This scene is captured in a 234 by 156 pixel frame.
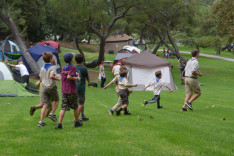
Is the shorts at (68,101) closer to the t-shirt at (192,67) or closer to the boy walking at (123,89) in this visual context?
the boy walking at (123,89)

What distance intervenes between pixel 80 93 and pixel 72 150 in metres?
2.35

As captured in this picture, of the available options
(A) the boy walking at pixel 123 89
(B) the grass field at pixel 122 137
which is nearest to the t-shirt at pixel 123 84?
(A) the boy walking at pixel 123 89

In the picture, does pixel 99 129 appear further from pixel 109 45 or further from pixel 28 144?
pixel 109 45

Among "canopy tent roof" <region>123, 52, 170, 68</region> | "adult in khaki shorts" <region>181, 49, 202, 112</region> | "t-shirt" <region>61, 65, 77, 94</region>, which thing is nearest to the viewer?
"t-shirt" <region>61, 65, 77, 94</region>

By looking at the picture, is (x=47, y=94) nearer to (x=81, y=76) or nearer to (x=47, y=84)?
(x=47, y=84)

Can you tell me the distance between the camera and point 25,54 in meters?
22.6

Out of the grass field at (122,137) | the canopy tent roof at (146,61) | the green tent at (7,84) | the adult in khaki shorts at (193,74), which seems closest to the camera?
the grass field at (122,137)

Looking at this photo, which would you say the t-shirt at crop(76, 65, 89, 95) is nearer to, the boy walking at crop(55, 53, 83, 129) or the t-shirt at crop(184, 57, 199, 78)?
the boy walking at crop(55, 53, 83, 129)

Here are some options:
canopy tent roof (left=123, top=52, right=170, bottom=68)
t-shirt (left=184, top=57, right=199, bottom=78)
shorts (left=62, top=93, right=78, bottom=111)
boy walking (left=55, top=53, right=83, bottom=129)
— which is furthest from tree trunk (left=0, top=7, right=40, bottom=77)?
shorts (left=62, top=93, right=78, bottom=111)

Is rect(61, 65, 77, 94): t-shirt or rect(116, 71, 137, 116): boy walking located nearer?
rect(61, 65, 77, 94): t-shirt

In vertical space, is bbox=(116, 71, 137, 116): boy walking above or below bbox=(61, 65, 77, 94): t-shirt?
below

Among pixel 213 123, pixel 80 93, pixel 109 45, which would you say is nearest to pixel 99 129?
pixel 80 93

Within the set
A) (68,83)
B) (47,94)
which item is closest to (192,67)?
(68,83)

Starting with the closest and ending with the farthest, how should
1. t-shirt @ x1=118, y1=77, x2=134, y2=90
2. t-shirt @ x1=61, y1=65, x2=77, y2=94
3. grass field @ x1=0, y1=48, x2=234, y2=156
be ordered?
grass field @ x1=0, y1=48, x2=234, y2=156, t-shirt @ x1=61, y1=65, x2=77, y2=94, t-shirt @ x1=118, y1=77, x2=134, y2=90
